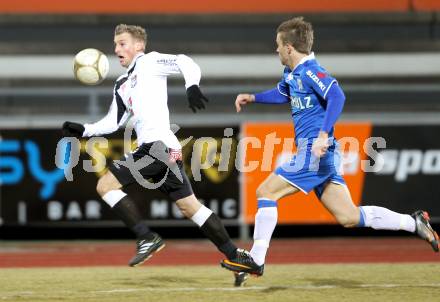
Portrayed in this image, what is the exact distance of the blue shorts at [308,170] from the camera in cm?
707

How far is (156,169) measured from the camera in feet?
24.7

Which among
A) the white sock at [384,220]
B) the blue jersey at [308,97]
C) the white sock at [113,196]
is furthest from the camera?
the white sock at [113,196]

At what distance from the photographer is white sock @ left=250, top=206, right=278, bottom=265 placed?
7.10 metres

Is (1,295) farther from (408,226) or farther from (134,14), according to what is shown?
(134,14)

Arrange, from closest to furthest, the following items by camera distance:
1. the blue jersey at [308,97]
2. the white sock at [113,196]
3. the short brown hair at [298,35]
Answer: the blue jersey at [308,97]
the short brown hair at [298,35]
the white sock at [113,196]

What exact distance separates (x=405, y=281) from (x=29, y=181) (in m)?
6.18

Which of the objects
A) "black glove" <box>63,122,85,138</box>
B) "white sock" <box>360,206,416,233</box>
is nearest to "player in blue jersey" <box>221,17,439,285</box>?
"white sock" <box>360,206,416,233</box>

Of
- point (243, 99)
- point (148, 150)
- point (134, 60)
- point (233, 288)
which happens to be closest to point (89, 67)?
point (134, 60)

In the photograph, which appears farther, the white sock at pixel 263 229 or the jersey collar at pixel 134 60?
the jersey collar at pixel 134 60

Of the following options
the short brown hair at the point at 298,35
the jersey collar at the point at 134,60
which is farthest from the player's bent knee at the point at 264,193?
the jersey collar at the point at 134,60

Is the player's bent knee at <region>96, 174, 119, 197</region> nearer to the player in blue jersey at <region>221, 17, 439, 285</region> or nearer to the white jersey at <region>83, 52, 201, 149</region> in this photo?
the white jersey at <region>83, 52, 201, 149</region>

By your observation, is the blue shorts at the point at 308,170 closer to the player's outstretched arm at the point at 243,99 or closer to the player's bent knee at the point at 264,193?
the player's bent knee at the point at 264,193

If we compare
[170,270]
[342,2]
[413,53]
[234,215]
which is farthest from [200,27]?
[170,270]

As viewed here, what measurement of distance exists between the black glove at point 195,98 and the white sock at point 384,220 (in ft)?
4.86
